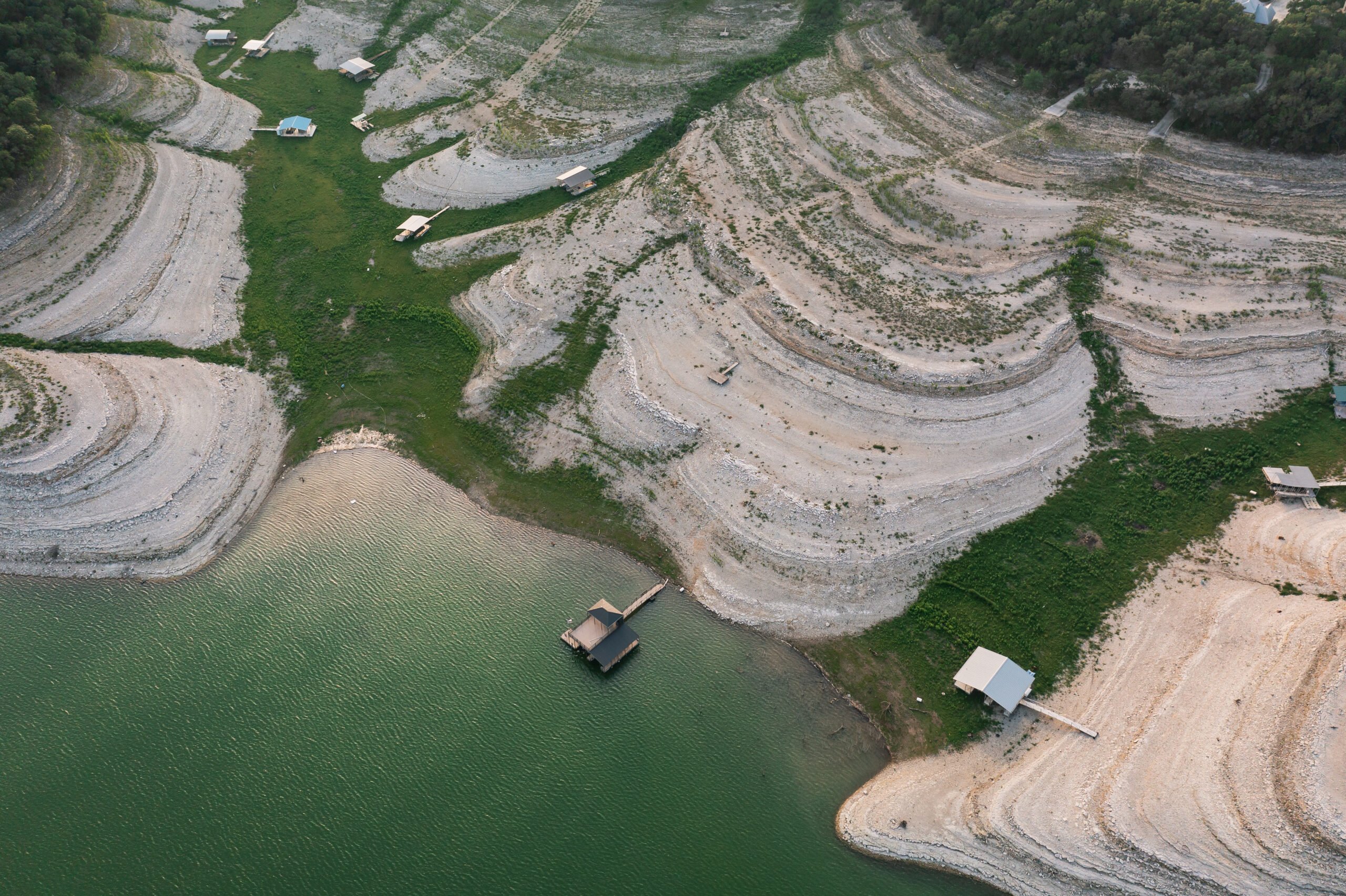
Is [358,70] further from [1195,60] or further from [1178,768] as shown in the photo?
[1178,768]

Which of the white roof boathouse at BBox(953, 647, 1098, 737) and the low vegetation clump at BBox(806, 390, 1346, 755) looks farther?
the low vegetation clump at BBox(806, 390, 1346, 755)

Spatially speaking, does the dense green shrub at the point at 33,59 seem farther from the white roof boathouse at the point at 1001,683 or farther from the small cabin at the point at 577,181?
the white roof boathouse at the point at 1001,683

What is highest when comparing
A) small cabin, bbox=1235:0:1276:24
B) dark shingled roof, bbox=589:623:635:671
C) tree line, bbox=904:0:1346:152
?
small cabin, bbox=1235:0:1276:24

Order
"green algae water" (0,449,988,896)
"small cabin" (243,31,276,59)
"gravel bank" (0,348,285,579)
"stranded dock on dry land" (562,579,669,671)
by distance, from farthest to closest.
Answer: "small cabin" (243,31,276,59) → "gravel bank" (0,348,285,579) → "stranded dock on dry land" (562,579,669,671) → "green algae water" (0,449,988,896)

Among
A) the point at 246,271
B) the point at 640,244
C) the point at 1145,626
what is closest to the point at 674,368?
the point at 640,244

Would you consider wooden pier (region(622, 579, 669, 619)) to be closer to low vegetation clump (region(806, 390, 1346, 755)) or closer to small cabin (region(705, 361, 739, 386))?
low vegetation clump (region(806, 390, 1346, 755))

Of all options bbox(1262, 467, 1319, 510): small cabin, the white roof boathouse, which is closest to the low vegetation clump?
the white roof boathouse

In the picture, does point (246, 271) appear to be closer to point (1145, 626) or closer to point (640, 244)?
point (640, 244)
